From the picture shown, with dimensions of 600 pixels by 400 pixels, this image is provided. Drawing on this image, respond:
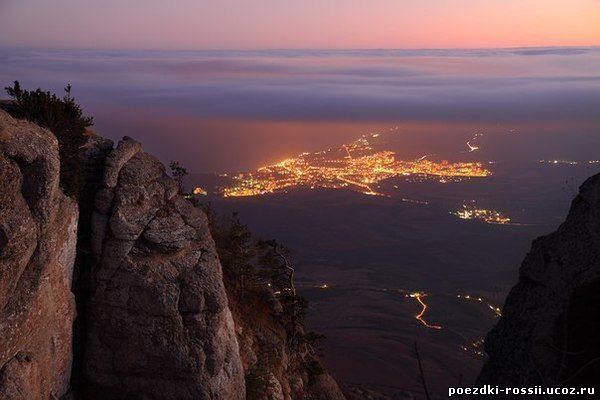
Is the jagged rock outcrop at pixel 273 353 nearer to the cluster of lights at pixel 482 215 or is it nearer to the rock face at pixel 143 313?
the rock face at pixel 143 313

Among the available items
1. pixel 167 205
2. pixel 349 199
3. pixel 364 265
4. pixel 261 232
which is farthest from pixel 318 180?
pixel 167 205

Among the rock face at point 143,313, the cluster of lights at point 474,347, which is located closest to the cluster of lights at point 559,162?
the cluster of lights at point 474,347

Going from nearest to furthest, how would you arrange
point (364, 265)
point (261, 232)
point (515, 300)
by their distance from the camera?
Result: point (515, 300) < point (364, 265) < point (261, 232)

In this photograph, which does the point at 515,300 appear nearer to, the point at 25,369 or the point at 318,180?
the point at 25,369

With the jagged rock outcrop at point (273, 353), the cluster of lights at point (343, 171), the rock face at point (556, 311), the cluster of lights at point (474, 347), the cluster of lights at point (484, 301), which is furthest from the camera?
the cluster of lights at point (343, 171)

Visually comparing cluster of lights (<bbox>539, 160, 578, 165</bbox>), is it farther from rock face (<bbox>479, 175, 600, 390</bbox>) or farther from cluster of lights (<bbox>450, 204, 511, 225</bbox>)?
rock face (<bbox>479, 175, 600, 390</bbox>)

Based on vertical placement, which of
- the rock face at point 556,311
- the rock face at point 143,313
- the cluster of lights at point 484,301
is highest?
the rock face at point 556,311
